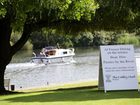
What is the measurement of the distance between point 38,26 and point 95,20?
3.57m

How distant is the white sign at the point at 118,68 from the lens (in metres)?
16.3

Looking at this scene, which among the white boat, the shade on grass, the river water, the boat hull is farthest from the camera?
the white boat

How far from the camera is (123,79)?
16.3m

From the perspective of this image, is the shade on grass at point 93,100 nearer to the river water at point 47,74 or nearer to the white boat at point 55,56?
the river water at point 47,74

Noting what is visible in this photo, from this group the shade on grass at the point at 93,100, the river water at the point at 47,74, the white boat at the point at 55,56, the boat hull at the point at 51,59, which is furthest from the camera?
the white boat at the point at 55,56

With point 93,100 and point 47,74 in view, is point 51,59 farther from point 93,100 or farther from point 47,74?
point 93,100

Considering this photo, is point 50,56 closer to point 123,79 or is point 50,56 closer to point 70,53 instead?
point 70,53

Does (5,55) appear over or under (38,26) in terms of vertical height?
under

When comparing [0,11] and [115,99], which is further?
[115,99]

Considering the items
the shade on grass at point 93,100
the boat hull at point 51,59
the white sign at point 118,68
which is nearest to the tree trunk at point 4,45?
the white sign at point 118,68

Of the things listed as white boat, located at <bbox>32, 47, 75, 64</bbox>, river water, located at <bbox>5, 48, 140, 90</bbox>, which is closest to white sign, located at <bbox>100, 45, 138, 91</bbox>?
river water, located at <bbox>5, 48, 140, 90</bbox>

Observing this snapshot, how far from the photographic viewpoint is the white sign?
1627 cm

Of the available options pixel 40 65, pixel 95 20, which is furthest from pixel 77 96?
pixel 40 65

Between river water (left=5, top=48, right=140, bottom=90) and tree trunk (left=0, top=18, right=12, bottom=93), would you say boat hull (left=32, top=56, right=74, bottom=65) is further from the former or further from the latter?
tree trunk (left=0, top=18, right=12, bottom=93)
